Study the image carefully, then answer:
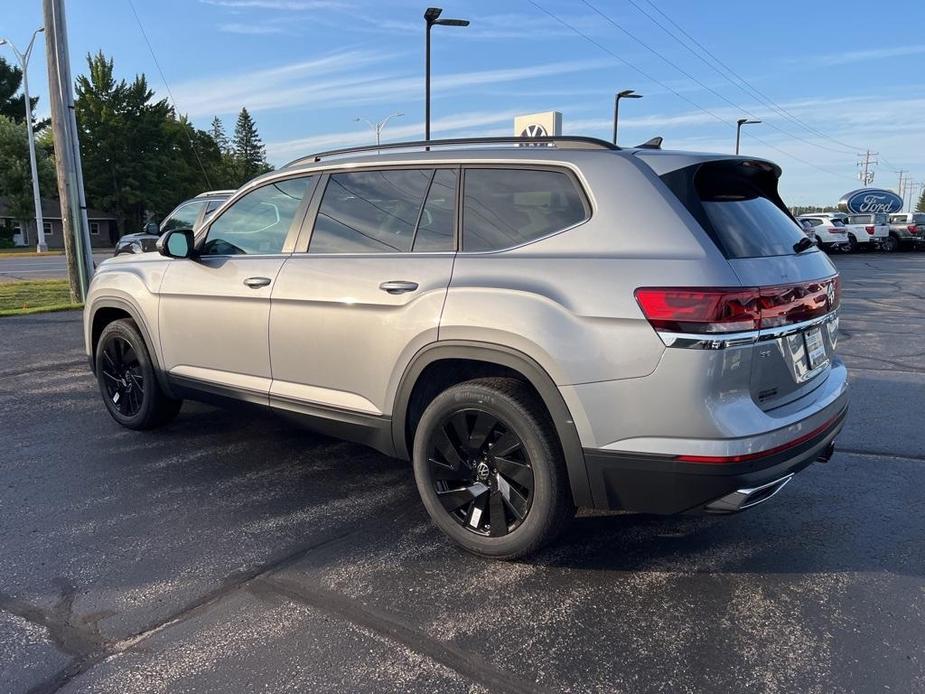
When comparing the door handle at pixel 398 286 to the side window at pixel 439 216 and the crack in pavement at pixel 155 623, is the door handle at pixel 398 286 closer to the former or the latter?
the side window at pixel 439 216

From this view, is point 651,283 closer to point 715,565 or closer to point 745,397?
point 745,397

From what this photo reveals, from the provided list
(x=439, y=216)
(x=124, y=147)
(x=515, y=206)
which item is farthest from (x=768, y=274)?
(x=124, y=147)

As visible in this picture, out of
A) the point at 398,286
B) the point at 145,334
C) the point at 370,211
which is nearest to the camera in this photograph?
the point at 398,286

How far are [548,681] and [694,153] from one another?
223 centimetres

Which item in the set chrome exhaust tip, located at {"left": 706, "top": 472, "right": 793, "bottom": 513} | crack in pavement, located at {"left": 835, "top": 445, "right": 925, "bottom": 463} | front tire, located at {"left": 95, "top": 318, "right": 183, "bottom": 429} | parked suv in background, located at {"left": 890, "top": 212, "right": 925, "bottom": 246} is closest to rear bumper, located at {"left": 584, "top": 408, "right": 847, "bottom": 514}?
chrome exhaust tip, located at {"left": 706, "top": 472, "right": 793, "bottom": 513}

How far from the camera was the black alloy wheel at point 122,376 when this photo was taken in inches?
196

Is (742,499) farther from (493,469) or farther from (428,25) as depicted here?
(428,25)

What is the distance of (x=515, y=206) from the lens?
3162 mm

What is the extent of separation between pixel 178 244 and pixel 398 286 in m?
1.79

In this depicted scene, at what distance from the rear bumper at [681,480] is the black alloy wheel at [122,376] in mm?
3530

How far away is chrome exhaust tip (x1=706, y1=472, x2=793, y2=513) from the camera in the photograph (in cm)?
266

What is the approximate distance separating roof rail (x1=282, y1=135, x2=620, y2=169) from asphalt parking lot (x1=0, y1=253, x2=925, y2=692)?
1.88 m

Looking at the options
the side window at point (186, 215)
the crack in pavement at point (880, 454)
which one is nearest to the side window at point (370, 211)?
the crack in pavement at point (880, 454)

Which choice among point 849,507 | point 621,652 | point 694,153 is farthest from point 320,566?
point 849,507
